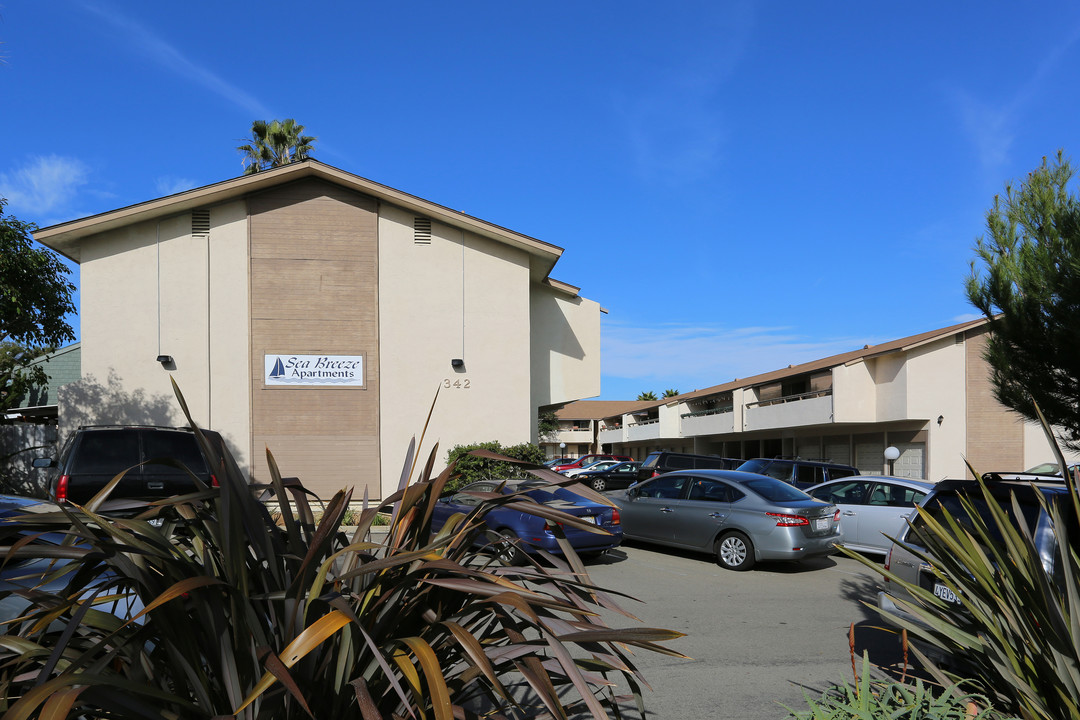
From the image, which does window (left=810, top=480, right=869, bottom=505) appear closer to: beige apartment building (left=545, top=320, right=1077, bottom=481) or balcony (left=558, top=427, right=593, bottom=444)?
beige apartment building (left=545, top=320, right=1077, bottom=481)

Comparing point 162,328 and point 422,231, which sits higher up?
point 422,231

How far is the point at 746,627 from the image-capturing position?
823 cm

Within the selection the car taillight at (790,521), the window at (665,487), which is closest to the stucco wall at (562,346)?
the window at (665,487)

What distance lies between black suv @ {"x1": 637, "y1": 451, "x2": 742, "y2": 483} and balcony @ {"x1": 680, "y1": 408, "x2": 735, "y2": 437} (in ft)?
56.7

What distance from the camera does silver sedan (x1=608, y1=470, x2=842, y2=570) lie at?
37.8ft

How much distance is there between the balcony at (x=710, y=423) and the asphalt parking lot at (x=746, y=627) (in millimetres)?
31317

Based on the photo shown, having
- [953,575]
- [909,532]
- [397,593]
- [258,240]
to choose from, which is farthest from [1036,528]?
[258,240]

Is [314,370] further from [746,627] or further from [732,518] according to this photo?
[746,627]

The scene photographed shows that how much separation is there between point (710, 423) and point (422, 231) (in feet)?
102

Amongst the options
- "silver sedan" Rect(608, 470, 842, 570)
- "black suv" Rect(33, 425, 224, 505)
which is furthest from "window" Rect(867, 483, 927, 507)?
"black suv" Rect(33, 425, 224, 505)

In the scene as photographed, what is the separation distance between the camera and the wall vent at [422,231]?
20.2m

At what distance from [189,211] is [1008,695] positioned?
790 inches

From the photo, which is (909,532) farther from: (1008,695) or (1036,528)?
(1008,695)

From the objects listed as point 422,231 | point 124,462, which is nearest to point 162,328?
point 422,231
